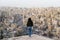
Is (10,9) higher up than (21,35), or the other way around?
(10,9)

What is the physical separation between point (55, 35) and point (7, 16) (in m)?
0.85

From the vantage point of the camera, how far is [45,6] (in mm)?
2525

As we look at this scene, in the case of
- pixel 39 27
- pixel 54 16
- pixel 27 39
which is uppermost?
pixel 54 16

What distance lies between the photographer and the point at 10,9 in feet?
8.39

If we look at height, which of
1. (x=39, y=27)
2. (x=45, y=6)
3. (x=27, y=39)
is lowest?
(x=27, y=39)

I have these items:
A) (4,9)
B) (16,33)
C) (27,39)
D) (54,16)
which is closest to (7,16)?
(4,9)

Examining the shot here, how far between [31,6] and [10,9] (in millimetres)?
352

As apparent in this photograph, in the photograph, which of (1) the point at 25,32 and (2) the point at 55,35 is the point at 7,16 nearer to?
(1) the point at 25,32

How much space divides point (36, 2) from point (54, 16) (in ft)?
1.23

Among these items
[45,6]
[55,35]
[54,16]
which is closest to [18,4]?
[45,6]

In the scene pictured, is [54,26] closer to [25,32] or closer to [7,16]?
[25,32]

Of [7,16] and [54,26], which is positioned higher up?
[7,16]

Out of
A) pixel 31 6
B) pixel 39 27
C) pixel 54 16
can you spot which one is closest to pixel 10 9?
pixel 31 6

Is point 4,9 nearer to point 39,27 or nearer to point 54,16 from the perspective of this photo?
point 39,27
